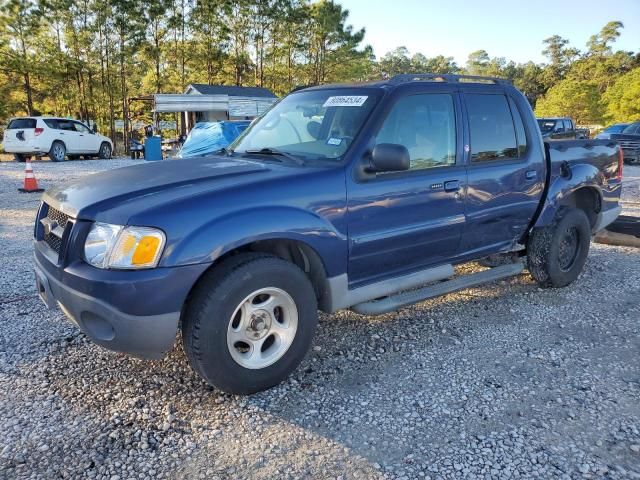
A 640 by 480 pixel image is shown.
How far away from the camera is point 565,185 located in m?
4.46

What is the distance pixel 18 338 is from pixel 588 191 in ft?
17.4

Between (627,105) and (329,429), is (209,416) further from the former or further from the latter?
(627,105)

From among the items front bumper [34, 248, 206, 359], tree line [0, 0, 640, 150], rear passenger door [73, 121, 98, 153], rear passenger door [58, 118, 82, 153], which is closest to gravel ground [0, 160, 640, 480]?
front bumper [34, 248, 206, 359]

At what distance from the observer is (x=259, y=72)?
39812mm

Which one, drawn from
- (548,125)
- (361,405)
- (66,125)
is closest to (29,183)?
(66,125)

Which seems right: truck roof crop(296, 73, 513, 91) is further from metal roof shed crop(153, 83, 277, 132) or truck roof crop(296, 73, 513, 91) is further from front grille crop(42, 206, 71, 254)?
metal roof shed crop(153, 83, 277, 132)

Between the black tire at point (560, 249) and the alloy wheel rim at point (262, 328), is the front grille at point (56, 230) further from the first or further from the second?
the black tire at point (560, 249)

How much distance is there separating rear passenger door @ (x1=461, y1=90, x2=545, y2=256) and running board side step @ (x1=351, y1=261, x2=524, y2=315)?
21 cm

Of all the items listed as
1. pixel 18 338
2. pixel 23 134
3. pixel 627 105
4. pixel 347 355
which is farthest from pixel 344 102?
pixel 627 105

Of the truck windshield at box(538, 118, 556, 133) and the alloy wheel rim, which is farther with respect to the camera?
the truck windshield at box(538, 118, 556, 133)

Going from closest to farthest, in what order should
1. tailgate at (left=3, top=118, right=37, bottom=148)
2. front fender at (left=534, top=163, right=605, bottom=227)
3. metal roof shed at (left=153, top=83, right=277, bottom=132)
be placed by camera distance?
1. front fender at (left=534, top=163, right=605, bottom=227)
2. tailgate at (left=3, top=118, right=37, bottom=148)
3. metal roof shed at (left=153, top=83, right=277, bottom=132)

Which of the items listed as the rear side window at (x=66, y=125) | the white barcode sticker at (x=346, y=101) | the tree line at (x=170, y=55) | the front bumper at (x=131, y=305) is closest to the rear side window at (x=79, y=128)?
the rear side window at (x=66, y=125)

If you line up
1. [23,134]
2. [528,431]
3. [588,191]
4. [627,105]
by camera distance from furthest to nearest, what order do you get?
1. [627,105]
2. [23,134]
3. [588,191]
4. [528,431]

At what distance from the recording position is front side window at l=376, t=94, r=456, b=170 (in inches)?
132
